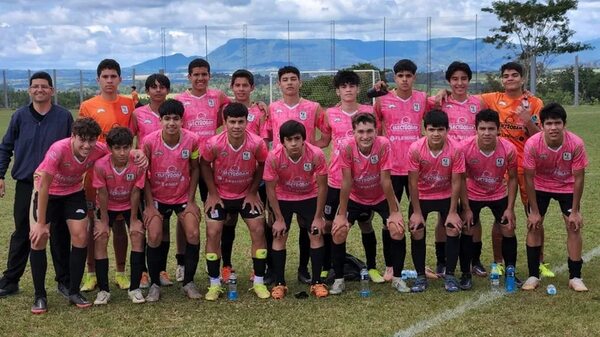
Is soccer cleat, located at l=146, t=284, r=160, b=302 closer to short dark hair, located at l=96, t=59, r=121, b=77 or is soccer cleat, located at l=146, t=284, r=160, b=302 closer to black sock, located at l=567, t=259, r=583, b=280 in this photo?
short dark hair, located at l=96, t=59, r=121, b=77

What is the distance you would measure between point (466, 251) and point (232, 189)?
1978mm

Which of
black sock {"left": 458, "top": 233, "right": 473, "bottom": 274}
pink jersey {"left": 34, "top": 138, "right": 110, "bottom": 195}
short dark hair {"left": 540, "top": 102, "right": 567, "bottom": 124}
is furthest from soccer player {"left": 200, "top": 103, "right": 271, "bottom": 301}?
short dark hair {"left": 540, "top": 102, "right": 567, "bottom": 124}

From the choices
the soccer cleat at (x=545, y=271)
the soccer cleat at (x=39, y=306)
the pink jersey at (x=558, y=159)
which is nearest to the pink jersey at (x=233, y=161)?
the soccer cleat at (x=39, y=306)

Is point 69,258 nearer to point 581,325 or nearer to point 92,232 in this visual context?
point 92,232

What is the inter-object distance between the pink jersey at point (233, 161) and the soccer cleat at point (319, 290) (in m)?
0.93

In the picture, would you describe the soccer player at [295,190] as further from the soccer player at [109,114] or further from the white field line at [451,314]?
the soccer player at [109,114]

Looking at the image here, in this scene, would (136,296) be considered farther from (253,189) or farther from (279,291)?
(253,189)

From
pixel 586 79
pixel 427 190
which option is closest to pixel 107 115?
pixel 427 190

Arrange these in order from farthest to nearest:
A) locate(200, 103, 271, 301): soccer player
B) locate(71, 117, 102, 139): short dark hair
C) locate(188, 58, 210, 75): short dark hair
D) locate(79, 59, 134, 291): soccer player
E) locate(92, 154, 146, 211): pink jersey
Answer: locate(188, 58, 210, 75): short dark hair
locate(79, 59, 134, 291): soccer player
locate(200, 103, 271, 301): soccer player
locate(92, 154, 146, 211): pink jersey
locate(71, 117, 102, 139): short dark hair

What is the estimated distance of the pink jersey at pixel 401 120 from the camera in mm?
6090

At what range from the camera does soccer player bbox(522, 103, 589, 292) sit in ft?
17.7

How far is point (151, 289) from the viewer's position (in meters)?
5.56

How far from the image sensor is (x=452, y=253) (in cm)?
562

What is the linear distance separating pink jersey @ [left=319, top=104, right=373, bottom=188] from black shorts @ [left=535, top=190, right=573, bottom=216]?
5.14 feet
